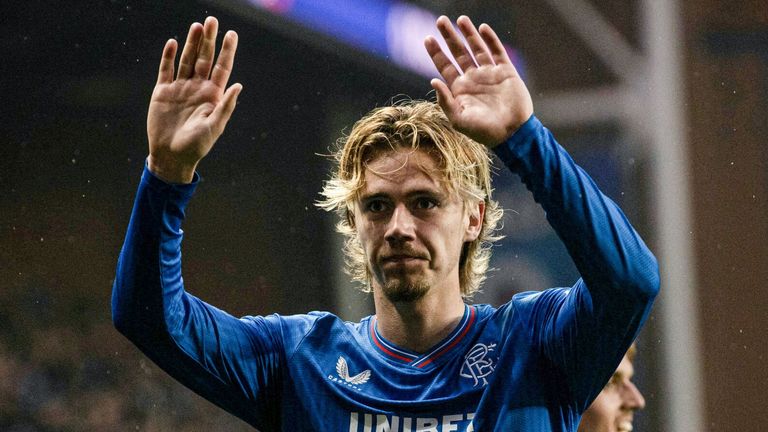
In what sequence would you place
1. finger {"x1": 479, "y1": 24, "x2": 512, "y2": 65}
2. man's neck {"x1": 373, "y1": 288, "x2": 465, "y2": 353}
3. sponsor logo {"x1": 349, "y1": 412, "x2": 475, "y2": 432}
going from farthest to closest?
man's neck {"x1": 373, "y1": 288, "x2": 465, "y2": 353} < sponsor logo {"x1": 349, "y1": 412, "x2": 475, "y2": 432} < finger {"x1": 479, "y1": 24, "x2": 512, "y2": 65}

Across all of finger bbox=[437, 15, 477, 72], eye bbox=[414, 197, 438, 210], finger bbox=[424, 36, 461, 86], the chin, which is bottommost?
the chin

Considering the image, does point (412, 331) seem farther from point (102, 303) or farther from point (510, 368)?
point (102, 303)

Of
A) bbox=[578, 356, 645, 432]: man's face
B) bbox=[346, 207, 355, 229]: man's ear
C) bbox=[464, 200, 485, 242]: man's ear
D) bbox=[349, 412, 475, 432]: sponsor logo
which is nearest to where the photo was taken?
bbox=[349, 412, 475, 432]: sponsor logo

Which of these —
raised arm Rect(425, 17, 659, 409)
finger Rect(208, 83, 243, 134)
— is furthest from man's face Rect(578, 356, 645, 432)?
finger Rect(208, 83, 243, 134)

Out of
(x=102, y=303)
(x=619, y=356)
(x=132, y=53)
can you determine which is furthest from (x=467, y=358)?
(x=132, y=53)

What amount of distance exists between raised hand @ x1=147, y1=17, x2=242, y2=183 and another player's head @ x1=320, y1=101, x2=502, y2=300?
42 centimetres

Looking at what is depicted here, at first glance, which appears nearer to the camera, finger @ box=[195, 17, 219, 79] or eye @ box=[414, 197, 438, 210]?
finger @ box=[195, 17, 219, 79]

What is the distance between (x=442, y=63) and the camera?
2225 millimetres

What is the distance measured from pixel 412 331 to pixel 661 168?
675 cm

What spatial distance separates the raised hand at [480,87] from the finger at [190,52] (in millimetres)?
483

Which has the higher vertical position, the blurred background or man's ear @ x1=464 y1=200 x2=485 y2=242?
man's ear @ x1=464 y1=200 x2=485 y2=242

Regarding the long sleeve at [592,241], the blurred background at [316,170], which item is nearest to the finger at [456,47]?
the long sleeve at [592,241]

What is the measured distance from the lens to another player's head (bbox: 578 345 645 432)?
11.0 ft

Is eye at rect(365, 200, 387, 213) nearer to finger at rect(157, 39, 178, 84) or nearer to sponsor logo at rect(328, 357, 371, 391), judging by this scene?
sponsor logo at rect(328, 357, 371, 391)
